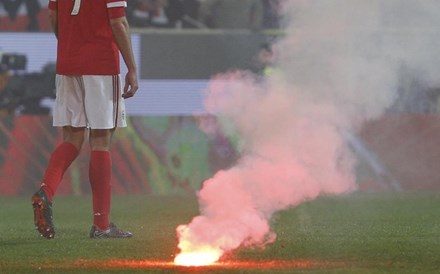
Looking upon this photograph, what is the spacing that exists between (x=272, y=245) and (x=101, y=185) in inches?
56.9

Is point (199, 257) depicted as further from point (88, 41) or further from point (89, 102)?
point (88, 41)

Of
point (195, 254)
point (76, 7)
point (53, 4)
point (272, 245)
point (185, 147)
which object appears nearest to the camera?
point (195, 254)

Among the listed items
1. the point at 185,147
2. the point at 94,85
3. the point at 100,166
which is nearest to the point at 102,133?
the point at 100,166

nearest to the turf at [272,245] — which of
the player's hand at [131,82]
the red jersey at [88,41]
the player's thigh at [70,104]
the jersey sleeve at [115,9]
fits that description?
the player's thigh at [70,104]

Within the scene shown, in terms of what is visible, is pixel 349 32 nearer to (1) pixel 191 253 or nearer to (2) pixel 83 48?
(2) pixel 83 48

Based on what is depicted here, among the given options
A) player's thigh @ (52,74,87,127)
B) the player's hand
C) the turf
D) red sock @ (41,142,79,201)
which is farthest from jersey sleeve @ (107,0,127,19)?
the turf

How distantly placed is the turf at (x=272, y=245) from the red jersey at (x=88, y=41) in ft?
Result: 4.22

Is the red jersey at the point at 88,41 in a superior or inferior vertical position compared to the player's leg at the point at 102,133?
superior

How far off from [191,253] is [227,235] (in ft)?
1.11

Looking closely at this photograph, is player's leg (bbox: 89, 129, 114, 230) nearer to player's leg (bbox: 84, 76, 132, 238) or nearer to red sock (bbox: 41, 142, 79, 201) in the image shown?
player's leg (bbox: 84, 76, 132, 238)

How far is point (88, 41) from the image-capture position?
9.59 meters

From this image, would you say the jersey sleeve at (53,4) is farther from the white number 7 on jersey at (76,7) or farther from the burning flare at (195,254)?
the burning flare at (195,254)

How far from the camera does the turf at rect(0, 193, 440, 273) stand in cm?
787

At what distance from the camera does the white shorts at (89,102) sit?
9.54 meters
